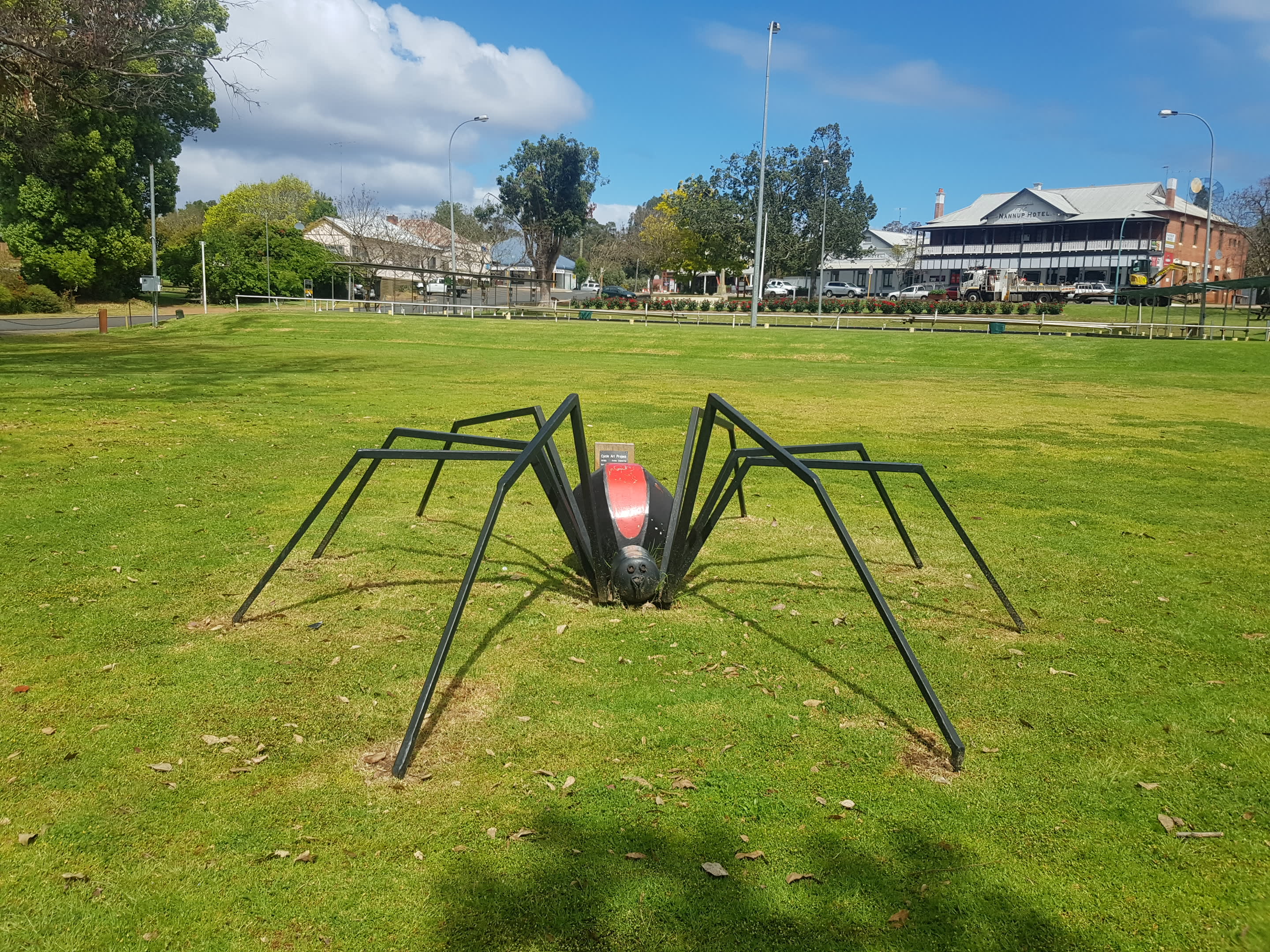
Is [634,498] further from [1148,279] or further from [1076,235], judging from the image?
[1076,235]

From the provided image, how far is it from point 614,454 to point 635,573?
111cm

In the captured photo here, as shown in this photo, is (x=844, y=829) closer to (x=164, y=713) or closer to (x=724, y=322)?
(x=164, y=713)

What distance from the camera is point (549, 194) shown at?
80.2 m

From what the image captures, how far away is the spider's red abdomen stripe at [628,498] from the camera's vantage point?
555 cm

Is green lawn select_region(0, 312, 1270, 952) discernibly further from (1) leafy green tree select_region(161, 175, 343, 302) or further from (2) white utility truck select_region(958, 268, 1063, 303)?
(2) white utility truck select_region(958, 268, 1063, 303)

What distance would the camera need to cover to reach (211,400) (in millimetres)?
15539

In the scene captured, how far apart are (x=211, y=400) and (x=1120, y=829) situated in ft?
51.0

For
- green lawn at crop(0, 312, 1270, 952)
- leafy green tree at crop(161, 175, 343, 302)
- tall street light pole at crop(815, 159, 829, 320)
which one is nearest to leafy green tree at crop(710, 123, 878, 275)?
tall street light pole at crop(815, 159, 829, 320)

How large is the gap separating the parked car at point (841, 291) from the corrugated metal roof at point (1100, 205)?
13.3 m

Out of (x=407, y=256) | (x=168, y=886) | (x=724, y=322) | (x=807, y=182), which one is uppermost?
(x=807, y=182)

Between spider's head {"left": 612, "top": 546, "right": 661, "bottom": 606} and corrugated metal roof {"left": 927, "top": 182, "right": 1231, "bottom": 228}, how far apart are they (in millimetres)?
93803

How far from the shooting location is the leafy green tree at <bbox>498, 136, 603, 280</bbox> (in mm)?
79188

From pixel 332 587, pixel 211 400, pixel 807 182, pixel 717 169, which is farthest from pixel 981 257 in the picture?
pixel 332 587

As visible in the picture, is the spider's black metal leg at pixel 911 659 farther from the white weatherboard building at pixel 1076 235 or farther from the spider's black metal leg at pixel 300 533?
the white weatherboard building at pixel 1076 235
